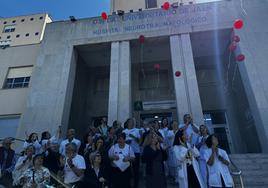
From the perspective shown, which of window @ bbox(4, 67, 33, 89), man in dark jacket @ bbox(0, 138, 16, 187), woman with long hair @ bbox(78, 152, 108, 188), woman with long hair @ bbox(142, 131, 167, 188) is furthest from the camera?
window @ bbox(4, 67, 33, 89)

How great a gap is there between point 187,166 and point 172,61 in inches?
270

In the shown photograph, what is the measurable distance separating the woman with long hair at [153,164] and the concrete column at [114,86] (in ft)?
16.3

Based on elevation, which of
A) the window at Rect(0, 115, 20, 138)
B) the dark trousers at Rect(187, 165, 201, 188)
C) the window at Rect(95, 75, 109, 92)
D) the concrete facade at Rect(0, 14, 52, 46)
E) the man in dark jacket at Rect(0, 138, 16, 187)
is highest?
the concrete facade at Rect(0, 14, 52, 46)

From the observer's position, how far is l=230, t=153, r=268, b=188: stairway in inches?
204

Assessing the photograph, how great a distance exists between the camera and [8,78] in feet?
40.8

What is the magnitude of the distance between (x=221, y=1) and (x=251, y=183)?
379 inches

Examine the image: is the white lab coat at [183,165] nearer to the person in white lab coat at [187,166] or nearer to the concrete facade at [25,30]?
the person in white lab coat at [187,166]

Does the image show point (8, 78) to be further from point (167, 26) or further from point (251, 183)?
point (251, 183)

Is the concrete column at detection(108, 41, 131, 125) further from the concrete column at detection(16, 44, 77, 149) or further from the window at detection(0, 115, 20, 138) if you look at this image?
the window at detection(0, 115, 20, 138)

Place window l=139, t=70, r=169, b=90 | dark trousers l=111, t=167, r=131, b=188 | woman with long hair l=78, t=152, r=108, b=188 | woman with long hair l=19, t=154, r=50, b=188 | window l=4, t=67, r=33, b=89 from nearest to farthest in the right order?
1. woman with long hair l=19, t=154, r=50, b=188
2. woman with long hair l=78, t=152, r=108, b=188
3. dark trousers l=111, t=167, r=131, b=188
4. window l=4, t=67, r=33, b=89
5. window l=139, t=70, r=169, b=90

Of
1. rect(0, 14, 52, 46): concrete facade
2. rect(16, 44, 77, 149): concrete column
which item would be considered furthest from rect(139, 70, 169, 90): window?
rect(0, 14, 52, 46): concrete facade

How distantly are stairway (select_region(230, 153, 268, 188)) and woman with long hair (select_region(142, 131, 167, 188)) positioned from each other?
2.12 meters

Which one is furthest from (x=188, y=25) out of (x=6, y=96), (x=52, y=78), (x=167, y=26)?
(x=6, y=96)

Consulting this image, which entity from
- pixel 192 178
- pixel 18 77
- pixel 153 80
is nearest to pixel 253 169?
pixel 192 178
